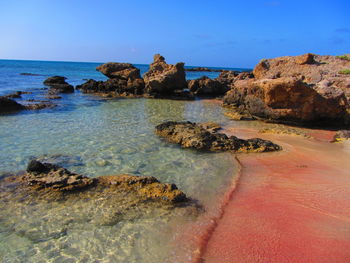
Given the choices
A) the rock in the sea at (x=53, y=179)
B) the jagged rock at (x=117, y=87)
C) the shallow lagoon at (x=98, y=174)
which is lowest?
the shallow lagoon at (x=98, y=174)

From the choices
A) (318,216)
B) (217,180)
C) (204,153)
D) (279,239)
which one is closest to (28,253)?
(279,239)

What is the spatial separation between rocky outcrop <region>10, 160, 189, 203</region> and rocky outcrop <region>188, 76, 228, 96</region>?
19.9 meters

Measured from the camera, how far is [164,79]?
21.3 metres

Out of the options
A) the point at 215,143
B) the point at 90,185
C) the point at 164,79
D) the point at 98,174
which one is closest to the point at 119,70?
the point at 164,79

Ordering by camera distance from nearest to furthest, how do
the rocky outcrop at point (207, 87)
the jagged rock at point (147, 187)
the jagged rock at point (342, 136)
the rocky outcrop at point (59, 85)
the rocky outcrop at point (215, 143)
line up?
the jagged rock at point (147, 187) < the rocky outcrop at point (215, 143) < the jagged rock at point (342, 136) < the rocky outcrop at point (59, 85) < the rocky outcrop at point (207, 87)

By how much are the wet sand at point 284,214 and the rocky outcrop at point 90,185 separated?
3.53 feet

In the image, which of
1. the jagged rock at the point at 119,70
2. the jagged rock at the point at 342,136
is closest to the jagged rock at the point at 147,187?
the jagged rock at the point at 342,136

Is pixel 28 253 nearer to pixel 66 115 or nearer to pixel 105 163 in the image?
pixel 105 163

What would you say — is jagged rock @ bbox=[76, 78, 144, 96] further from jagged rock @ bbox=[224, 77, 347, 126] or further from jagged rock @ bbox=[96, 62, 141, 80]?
jagged rock @ bbox=[224, 77, 347, 126]

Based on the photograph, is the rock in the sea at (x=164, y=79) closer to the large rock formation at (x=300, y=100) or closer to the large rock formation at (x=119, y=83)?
the large rock formation at (x=119, y=83)

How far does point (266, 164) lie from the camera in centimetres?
700

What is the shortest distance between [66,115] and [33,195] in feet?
29.3

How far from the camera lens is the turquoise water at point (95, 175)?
3719 mm

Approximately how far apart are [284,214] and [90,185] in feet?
11.9
